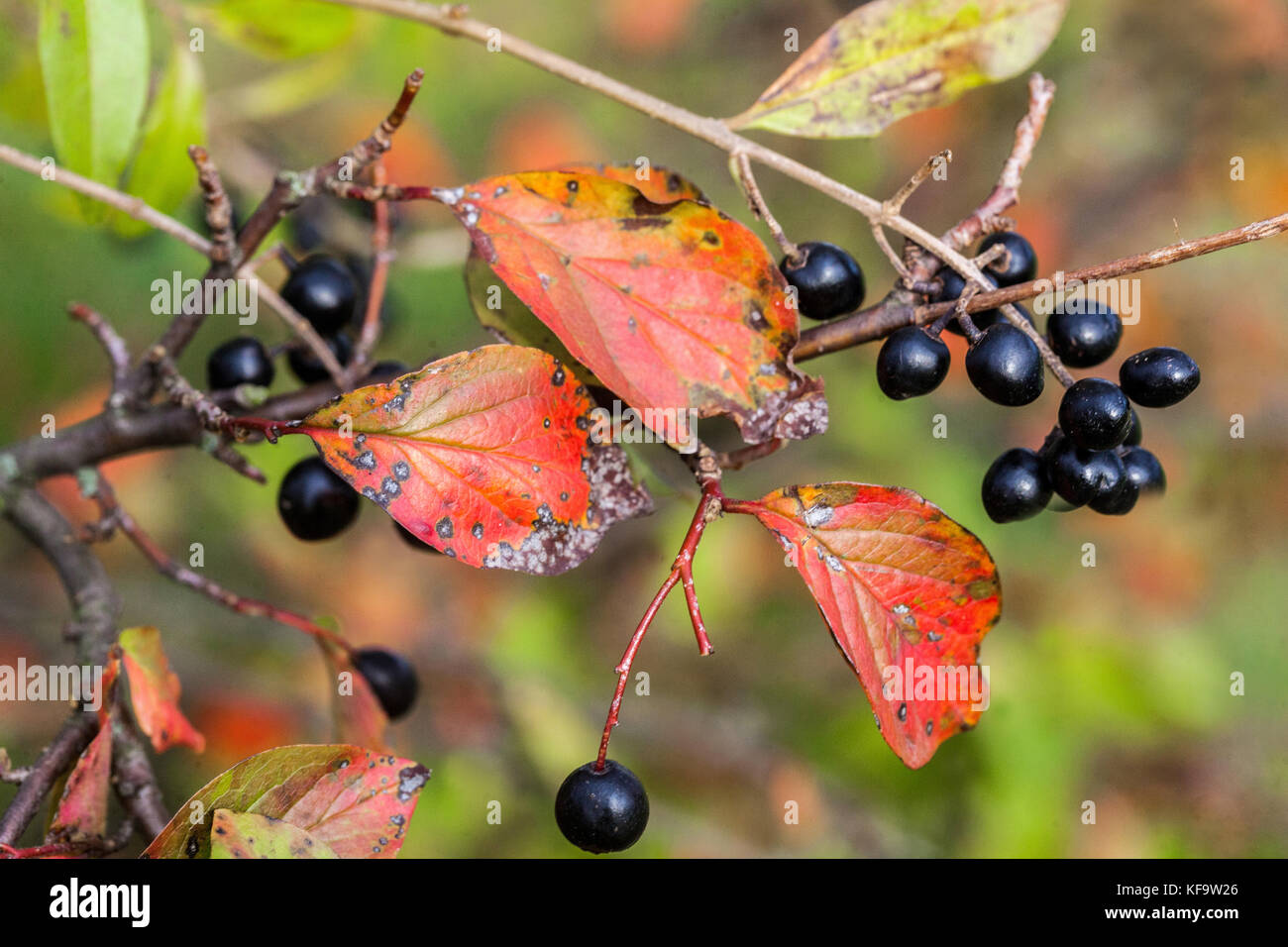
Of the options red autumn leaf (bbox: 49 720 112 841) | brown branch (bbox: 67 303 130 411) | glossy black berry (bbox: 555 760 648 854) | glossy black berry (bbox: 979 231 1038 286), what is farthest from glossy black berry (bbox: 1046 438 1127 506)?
brown branch (bbox: 67 303 130 411)

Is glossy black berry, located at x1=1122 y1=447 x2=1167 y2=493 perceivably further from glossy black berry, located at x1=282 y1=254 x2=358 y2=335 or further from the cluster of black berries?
glossy black berry, located at x1=282 y1=254 x2=358 y2=335

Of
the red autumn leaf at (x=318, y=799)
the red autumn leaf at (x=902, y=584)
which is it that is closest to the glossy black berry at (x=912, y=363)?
the red autumn leaf at (x=902, y=584)

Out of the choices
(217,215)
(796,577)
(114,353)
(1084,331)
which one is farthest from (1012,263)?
(796,577)

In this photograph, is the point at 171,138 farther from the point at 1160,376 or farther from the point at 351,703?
the point at 1160,376

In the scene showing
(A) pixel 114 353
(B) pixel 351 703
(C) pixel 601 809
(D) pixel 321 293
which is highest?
(D) pixel 321 293

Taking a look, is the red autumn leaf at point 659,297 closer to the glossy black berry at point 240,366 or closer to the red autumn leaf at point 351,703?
the glossy black berry at point 240,366
